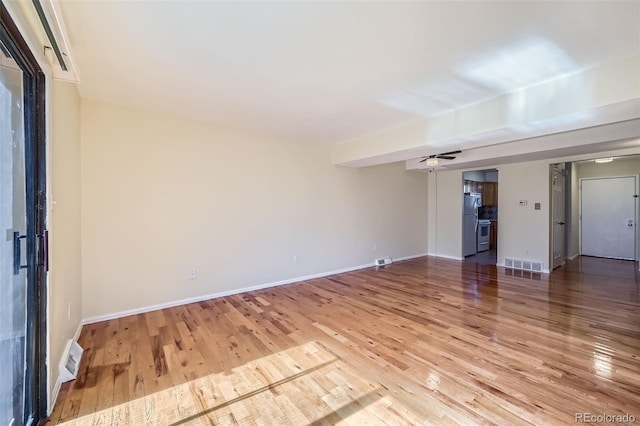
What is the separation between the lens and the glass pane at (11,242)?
1.38 metres

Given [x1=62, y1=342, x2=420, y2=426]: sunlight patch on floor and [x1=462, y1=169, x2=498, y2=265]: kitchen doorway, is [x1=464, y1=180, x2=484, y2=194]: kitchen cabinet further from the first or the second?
[x1=62, y1=342, x2=420, y2=426]: sunlight patch on floor

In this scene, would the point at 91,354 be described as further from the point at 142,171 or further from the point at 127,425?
the point at 142,171

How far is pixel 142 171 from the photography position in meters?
3.43

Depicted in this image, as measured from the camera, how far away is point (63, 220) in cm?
225

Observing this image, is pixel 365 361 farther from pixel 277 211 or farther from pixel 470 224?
pixel 470 224

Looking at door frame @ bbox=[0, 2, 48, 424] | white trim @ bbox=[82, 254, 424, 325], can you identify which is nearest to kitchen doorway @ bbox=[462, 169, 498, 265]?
white trim @ bbox=[82, 254, 424, 325]

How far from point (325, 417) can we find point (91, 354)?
224cm

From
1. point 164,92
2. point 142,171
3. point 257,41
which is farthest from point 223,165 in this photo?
point 257,41

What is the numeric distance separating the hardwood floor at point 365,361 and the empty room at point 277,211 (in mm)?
23

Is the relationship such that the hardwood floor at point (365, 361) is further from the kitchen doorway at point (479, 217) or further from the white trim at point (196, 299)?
the kitchen doorway at point (479, 217)

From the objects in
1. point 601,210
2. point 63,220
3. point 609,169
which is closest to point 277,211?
point 63,220

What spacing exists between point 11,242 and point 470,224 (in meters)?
8.14

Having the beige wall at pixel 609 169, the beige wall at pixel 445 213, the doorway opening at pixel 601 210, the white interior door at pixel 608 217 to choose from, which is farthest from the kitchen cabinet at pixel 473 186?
the white interior door at pixel 608 217

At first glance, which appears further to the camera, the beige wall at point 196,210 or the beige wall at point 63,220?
the beige wall at point 196,210
